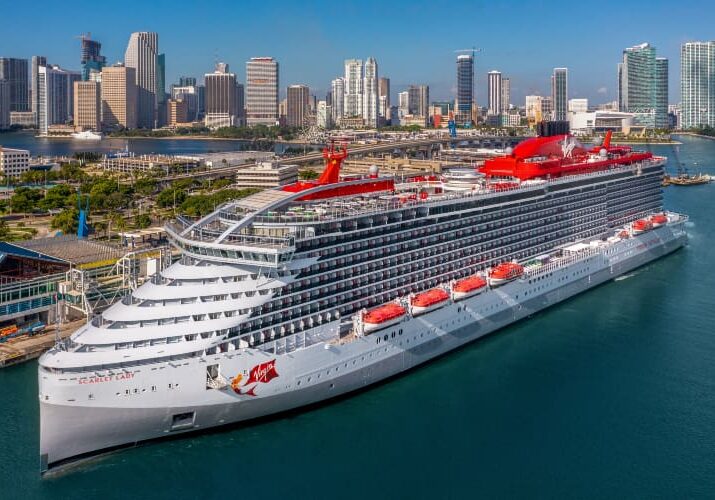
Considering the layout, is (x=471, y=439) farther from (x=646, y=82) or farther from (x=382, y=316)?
(x=646, y=82)

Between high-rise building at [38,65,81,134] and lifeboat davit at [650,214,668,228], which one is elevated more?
high-rise building at [38,65,81,134]

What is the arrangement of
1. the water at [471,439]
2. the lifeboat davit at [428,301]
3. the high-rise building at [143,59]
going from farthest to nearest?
the high-rise building at [143,59] < the lifeboat davit at [428,301] < the water at [471,439]

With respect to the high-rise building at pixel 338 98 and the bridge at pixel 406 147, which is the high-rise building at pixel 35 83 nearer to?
the high-rise building at pixel 338 98

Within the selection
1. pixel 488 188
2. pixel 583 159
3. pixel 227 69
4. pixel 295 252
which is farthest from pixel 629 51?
pixel 295 252

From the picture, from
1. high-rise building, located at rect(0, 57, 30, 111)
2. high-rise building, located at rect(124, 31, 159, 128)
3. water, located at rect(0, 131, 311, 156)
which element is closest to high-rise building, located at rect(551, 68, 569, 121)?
water, located at rect(0, 131, 311, 156)

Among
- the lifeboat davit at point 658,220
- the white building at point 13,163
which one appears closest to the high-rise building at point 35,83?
the white building at point 13,163

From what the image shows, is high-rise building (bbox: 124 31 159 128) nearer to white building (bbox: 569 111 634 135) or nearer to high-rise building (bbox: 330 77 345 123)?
high-rise building (bbox: 330 77 345 123)

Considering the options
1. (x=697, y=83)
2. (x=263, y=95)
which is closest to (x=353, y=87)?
(x=263, y=95)
